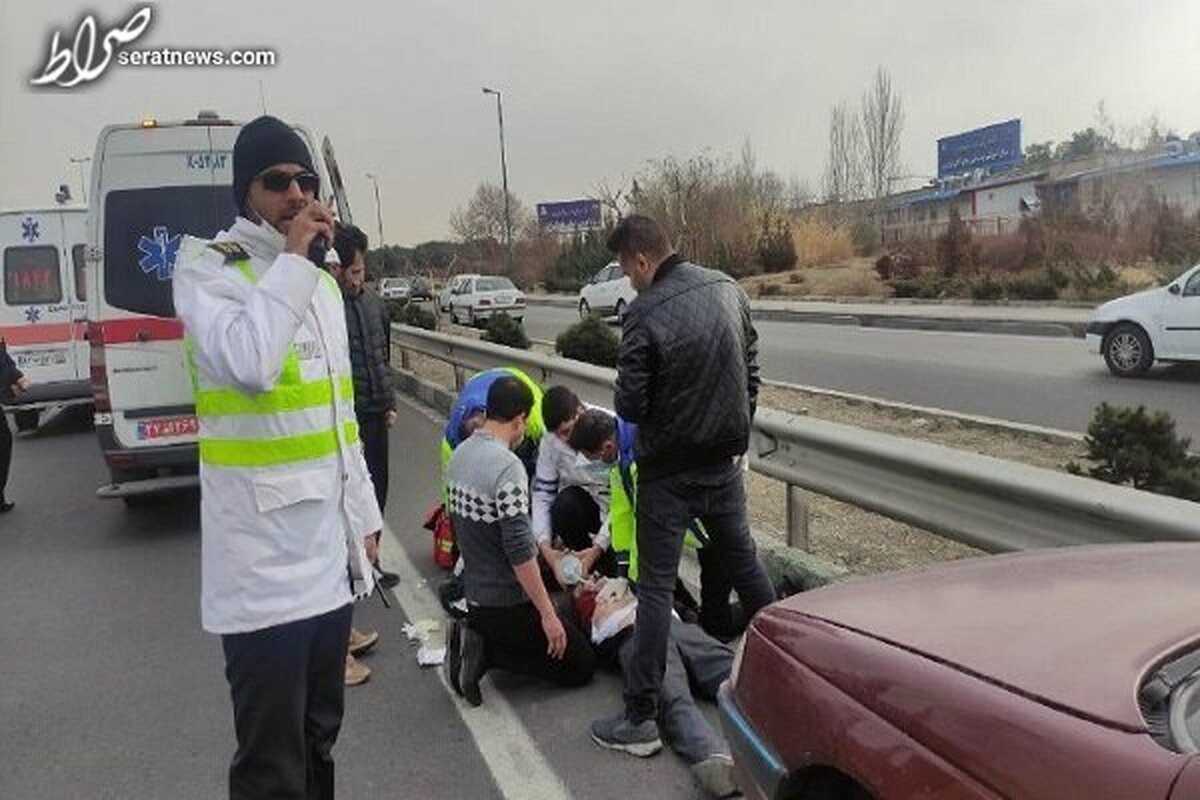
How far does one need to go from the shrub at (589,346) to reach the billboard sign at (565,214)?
1943 inches

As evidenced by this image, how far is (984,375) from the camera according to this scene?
1241cm

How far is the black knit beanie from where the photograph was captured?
2268mm

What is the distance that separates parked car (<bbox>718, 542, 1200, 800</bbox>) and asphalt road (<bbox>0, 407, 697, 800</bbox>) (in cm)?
121

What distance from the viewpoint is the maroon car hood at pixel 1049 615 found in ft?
4.86

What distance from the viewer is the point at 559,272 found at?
54625 millimetres

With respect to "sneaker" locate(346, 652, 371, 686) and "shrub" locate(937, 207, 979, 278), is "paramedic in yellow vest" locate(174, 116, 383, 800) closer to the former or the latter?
"sneaker" locate(346, 652, 371, 686)

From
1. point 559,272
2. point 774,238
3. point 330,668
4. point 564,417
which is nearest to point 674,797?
point 330,668

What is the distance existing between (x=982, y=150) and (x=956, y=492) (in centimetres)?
7659

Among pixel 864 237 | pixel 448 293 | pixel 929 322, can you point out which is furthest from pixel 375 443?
pixel 864 237

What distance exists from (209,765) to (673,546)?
1793 mm

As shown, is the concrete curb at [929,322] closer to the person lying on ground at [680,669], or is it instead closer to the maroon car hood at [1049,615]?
the person lying on ground at [680,669]

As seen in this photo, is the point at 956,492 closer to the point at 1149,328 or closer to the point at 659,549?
the point at 659,549

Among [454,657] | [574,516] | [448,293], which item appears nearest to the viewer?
[454,657]

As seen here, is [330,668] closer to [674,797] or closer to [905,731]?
[674,797]
